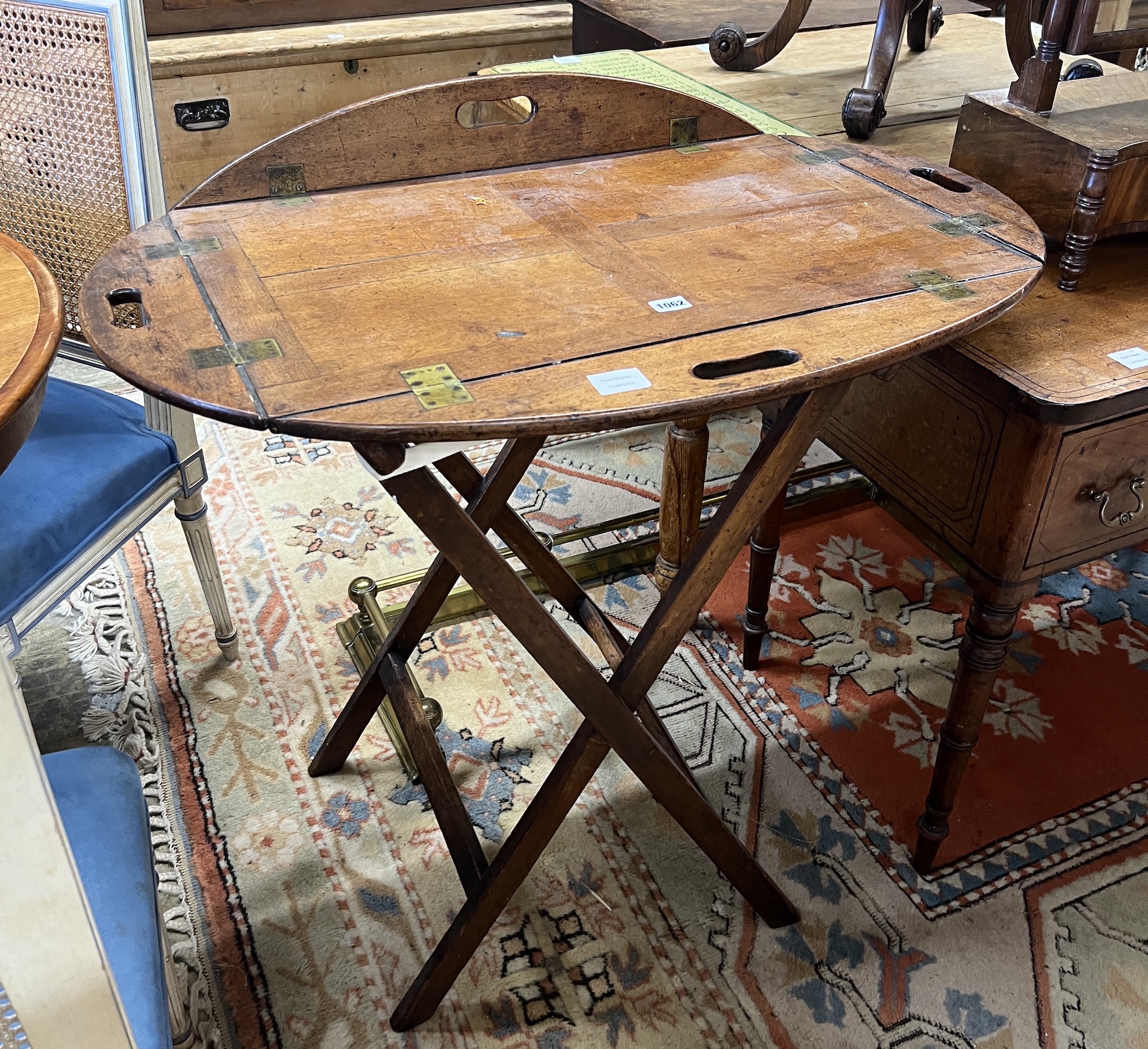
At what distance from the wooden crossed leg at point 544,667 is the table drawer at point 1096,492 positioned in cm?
32

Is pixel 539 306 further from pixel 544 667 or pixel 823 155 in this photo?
pixel 823 155

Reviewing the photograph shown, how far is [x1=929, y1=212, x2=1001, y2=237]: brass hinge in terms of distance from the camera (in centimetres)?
135

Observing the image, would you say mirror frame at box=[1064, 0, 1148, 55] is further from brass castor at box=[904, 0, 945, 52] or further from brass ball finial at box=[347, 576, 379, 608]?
brass ball finial at box=[347, 576, 379, 608]

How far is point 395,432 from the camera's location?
3.12 feet

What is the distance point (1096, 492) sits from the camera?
134 cm

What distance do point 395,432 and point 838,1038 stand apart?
1.06 m

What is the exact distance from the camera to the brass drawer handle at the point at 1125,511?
53.0 inches

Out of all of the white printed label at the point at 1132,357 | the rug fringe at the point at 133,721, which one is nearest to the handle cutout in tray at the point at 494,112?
the white printed label at the point at 1132,357

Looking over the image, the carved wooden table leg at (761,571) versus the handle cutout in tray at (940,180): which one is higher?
the handle cutout in tray at (940,180)

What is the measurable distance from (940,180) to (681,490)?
0.69m

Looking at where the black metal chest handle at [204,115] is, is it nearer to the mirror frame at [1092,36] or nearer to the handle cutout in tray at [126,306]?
the handle cutout in tray at [126,306]

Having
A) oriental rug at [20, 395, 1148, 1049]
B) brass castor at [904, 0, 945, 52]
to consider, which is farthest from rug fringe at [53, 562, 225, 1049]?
brass castor at [904, 0, 945, 52]

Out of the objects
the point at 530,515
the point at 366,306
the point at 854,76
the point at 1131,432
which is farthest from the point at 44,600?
the point at 854,76

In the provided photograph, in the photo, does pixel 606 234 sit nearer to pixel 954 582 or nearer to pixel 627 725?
pixel 627 725
